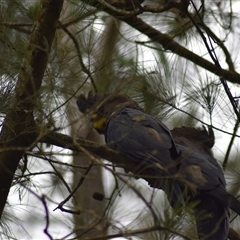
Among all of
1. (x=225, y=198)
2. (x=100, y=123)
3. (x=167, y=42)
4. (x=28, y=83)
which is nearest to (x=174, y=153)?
(x=225, y=198)

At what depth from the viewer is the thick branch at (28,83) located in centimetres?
306

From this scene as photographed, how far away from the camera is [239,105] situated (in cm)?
358

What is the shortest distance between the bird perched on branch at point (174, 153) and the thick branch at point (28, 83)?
12.2 inches

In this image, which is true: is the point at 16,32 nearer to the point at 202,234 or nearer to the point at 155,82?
the point at 155,82

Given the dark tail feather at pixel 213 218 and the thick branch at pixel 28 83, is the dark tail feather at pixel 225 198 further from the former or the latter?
the thick branch at pixel 28 83

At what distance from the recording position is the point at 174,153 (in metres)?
3.48

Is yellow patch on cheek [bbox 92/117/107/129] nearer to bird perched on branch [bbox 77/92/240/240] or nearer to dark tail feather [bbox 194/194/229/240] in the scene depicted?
bird perched on branch [bbox 77/92/240/240]

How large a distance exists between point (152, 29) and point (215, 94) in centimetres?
82

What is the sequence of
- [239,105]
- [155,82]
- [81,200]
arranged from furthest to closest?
[81,200]
[155,82]
[239,105]

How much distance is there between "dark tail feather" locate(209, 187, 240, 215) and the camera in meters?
3.11

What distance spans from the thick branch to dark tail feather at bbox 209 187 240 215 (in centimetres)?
96

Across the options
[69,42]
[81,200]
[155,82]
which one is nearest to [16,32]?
[69,42]

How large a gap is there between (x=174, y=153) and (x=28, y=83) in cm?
90

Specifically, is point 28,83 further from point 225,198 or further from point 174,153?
point 225,198
